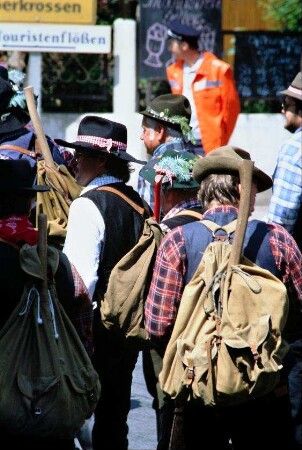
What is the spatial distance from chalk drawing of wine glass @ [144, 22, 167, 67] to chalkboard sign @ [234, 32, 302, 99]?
0.99 m

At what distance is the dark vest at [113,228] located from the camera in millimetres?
5734

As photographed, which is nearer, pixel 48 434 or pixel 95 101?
pixel 48 434

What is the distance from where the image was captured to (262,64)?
623 inches

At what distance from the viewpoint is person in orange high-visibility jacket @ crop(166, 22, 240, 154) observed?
12.7 metres

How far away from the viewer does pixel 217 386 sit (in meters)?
4.71

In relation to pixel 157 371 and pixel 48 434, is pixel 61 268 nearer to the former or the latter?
pixel 48 434

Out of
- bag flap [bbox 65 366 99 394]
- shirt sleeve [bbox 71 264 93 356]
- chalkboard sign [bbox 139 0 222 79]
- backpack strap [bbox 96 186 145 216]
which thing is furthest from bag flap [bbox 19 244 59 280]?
chalkboard sign [bbox 139 0 222 79]

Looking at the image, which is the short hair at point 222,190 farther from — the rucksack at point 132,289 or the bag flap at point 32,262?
the bag flap at point 32,262

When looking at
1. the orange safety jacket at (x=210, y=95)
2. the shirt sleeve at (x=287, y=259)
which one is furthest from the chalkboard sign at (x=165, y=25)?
the shirt sleeve at (x=287, y=259)

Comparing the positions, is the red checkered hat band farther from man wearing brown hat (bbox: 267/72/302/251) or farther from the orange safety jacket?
the orange safety jacket

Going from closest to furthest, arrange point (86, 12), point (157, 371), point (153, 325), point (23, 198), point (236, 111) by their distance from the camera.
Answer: point (23, 198)
point (153, 325)
point (157, 371)
point (236, 111)
point (86, 12)

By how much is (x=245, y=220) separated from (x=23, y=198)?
851 millimetres

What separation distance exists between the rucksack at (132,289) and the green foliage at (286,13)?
1154cm

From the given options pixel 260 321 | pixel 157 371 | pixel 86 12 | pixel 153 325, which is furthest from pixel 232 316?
pixel 86 12
